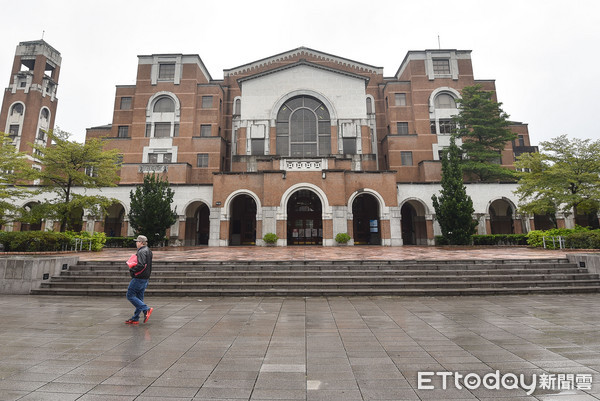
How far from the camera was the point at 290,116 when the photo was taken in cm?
3141

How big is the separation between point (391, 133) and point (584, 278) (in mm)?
26161

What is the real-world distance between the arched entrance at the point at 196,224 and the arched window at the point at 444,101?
2861cm

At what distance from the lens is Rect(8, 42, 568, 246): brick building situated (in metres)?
24.4

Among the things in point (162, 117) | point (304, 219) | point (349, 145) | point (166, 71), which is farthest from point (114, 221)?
point (349, 145)

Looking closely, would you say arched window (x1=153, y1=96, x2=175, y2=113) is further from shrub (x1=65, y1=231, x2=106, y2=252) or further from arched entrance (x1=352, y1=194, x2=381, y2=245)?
arched entrance (x1=352, y1=194, x2=381, y2=245)

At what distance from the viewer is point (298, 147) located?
30.6 meters

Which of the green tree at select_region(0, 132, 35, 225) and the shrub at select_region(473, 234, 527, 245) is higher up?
the green tree at select_region(0, 132, 35, 225)

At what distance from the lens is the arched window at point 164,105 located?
34531mm

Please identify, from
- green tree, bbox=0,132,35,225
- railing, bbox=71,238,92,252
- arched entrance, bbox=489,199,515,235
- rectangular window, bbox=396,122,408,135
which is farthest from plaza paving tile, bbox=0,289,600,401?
rectangular window, bbox=396,122,408,135

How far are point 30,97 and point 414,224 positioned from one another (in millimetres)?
58624

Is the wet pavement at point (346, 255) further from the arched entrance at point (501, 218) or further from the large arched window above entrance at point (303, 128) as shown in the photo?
the large arched window above entrance at point (303, 128)

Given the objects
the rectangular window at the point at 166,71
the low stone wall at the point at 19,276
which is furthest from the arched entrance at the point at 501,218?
the rectangular window at the point at 166,71

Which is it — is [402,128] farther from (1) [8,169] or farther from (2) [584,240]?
(1) [8,169]

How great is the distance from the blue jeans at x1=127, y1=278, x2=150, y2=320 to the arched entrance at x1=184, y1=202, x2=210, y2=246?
20750mm
